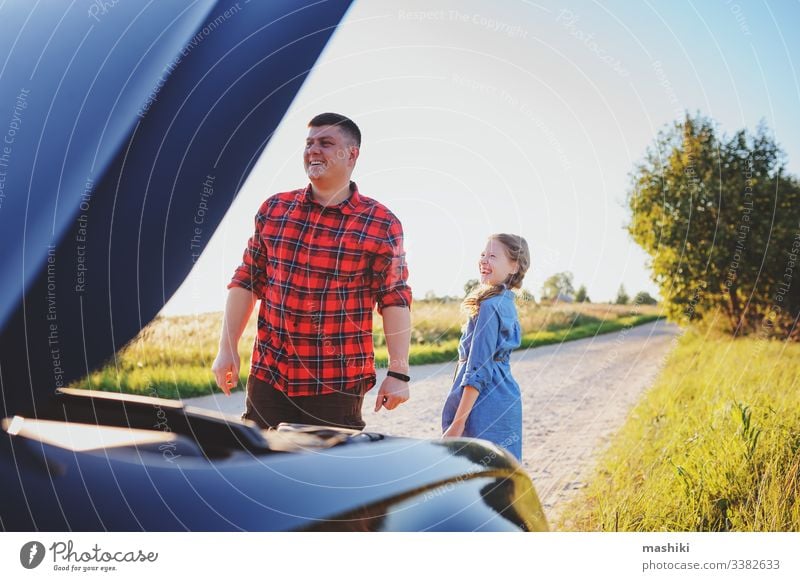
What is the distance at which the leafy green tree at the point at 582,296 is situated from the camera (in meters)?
2.03

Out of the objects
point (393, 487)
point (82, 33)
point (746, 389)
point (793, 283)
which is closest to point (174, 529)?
point (393, 487)

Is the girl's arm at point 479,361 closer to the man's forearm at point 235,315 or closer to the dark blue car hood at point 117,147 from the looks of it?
the man's forearm at point 235,315

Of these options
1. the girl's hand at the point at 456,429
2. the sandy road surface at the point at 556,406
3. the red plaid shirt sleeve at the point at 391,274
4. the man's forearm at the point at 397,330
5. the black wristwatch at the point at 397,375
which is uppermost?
the red plaid shirt sleeve at the point at 391,274

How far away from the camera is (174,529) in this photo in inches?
52.7

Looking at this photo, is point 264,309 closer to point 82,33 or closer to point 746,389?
point 82,33

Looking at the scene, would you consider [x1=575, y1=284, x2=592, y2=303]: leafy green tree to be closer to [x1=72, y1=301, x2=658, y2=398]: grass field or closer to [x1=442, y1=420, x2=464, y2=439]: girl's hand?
[x1=72, y1=301, x2=658, y2=398]: grass field

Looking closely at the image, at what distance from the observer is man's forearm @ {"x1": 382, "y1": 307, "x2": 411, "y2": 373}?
1803 millimetres

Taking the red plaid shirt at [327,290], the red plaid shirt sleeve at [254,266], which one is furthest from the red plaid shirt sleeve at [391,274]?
the red plaid shirt sleeve at [254,266]

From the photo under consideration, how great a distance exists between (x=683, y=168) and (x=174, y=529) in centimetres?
245

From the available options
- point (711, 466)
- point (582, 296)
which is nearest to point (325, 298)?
point (582, 296)

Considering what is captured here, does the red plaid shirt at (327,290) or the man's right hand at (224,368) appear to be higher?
the red plaid shirt at (327,290)
